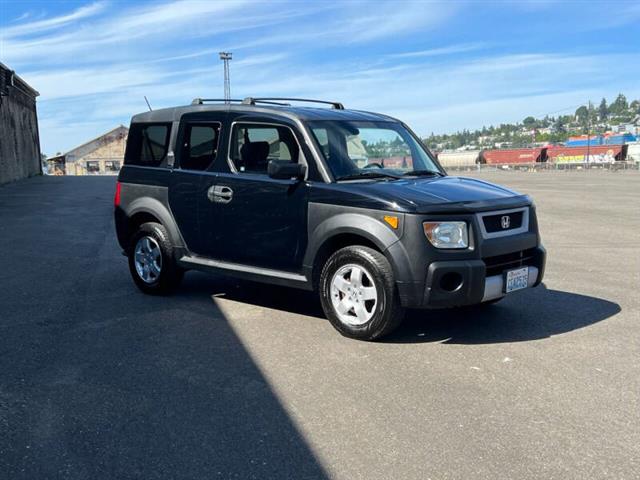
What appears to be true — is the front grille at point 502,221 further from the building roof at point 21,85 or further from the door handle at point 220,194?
the building roof at point 21,85

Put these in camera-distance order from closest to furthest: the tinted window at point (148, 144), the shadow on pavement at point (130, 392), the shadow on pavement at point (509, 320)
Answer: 1. the shadow on pavement at point (130, 392)
2. the shadow on pavement at point (509, 320)
3. the tinted window at point (148, 144)

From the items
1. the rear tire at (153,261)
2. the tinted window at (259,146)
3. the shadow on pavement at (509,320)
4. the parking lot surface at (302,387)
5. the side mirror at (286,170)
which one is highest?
the tinted window at (259,146)

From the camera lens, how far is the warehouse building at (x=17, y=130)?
3259cm

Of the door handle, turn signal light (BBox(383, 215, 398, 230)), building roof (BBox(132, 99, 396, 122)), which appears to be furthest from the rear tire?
turn signal light (BBox(383, 215, 398, 230))

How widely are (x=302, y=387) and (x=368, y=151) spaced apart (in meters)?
2.56

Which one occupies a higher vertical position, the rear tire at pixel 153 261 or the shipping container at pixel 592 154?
the rear tire at pixel 153 261

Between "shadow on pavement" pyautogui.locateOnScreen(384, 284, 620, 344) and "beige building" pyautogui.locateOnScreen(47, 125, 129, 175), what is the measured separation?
7759cm

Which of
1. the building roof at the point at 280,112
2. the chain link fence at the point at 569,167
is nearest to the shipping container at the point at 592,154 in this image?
the chain link fence at the point at 569,167

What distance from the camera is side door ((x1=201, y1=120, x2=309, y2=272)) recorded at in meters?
5.72

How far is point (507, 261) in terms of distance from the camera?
538 cm

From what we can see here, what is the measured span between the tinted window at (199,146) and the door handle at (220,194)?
34 centimetres

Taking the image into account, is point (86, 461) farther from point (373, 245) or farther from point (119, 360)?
point (373, 245)

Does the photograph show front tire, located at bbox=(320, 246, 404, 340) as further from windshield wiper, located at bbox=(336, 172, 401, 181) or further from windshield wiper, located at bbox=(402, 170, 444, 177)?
windshield wiper, located at bbox=(402, 170, 444, 177)

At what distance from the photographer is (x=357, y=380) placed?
4.43 metres
